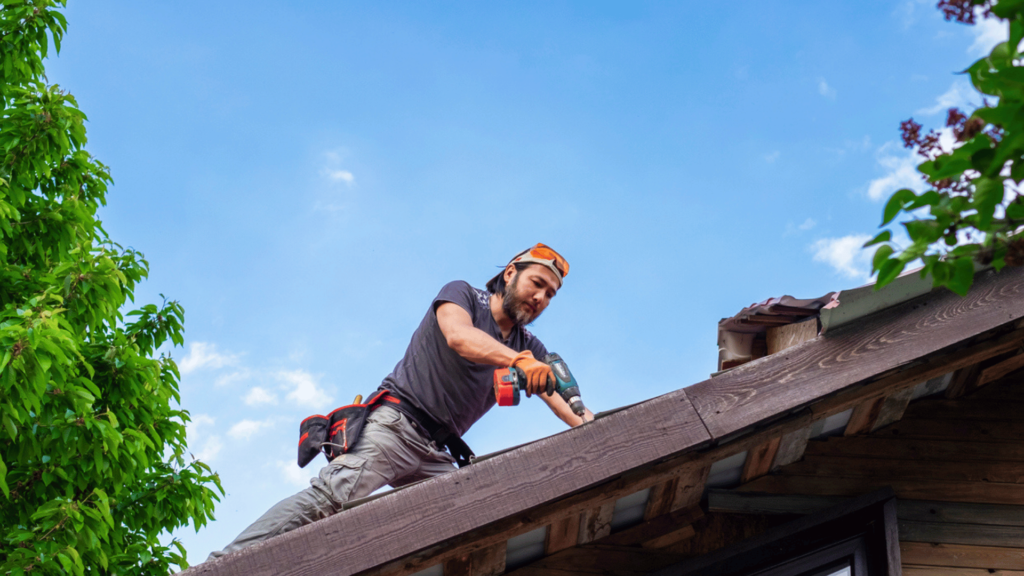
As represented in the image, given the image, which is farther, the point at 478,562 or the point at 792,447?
the point at 792,447

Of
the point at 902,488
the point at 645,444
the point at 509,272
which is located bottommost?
the point at 645,444

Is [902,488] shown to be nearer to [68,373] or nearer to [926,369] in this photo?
[926,369]

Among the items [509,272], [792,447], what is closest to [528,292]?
[509,272]

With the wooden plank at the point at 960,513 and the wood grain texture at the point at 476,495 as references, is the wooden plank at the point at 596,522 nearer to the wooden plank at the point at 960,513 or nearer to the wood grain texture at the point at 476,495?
the wood grain texture at the point at 476,495

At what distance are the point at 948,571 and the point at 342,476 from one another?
2.52m

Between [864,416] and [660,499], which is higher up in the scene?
[864,416]

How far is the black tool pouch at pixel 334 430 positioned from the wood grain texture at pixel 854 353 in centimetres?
171

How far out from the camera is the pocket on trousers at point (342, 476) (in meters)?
3.47

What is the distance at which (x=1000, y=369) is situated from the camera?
3.56 m

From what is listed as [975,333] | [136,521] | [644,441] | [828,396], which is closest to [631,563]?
[644,441]

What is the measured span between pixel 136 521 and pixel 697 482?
4353 mm

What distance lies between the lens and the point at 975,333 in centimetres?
292

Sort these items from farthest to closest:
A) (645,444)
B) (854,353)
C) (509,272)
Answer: (509,272) < (854,353) < (645,444)

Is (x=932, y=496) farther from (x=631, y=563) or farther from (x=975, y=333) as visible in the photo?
(x=631, y=563)
